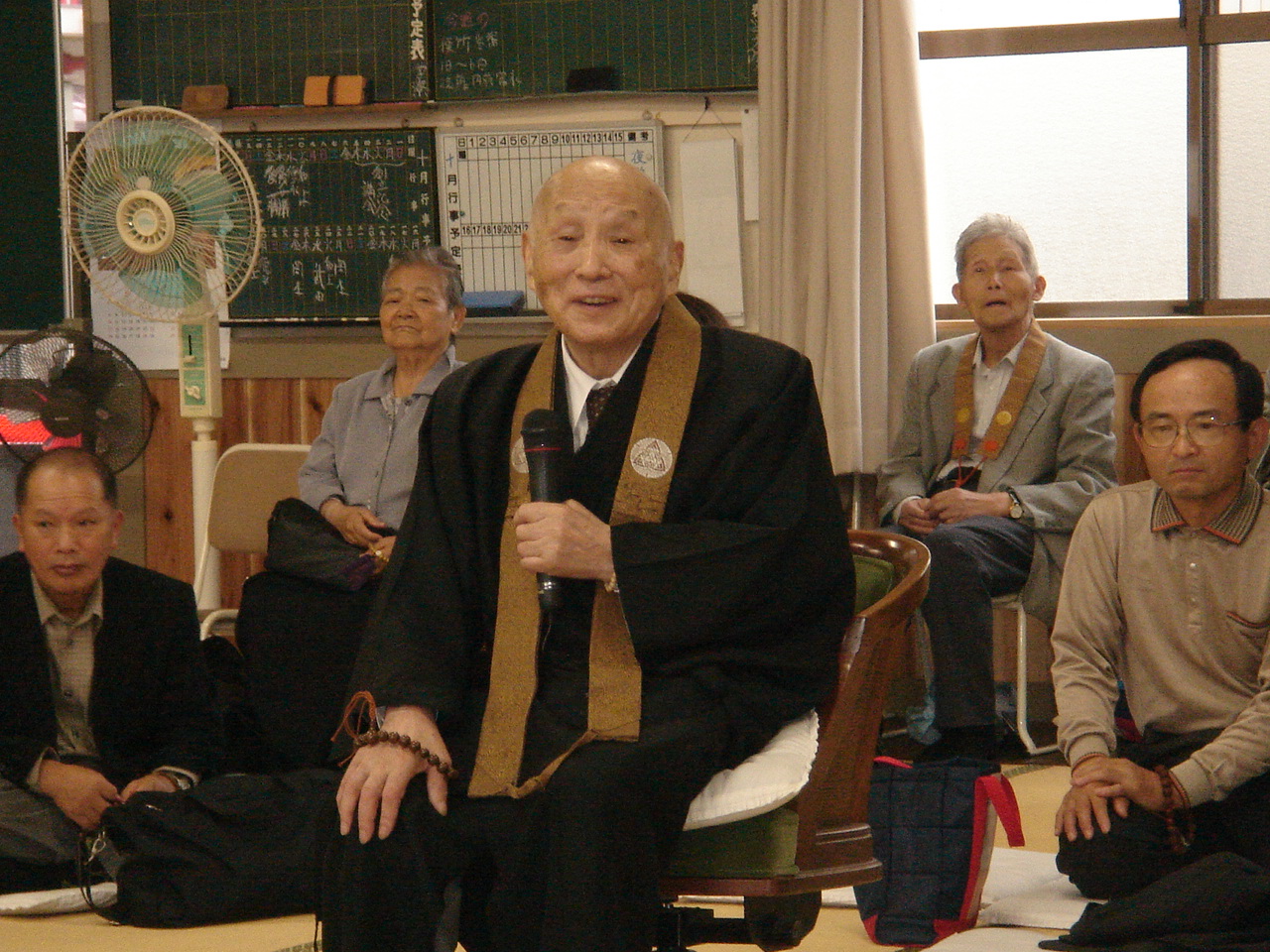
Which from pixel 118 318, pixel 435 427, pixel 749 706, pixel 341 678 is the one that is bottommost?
pixel 341 678

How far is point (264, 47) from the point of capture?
5.19m

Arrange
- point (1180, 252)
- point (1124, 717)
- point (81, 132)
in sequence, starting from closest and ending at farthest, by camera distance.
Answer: point (1124, 717)
point (1180, 252)
point (81, 132)

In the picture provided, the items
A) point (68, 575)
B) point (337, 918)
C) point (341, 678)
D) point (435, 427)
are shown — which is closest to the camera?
point (337, 918)

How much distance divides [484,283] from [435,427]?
2.98 metres

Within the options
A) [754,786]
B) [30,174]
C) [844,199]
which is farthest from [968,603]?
[30,174]

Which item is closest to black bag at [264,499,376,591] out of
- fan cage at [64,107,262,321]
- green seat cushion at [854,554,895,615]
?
fan cage at [64,107,262,321]

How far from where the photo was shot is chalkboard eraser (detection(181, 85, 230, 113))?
5.15 metres

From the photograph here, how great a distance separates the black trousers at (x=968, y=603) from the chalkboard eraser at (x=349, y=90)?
2508 mm

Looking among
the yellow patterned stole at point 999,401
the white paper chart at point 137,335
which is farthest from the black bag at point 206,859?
the white paper chart at point 137,335

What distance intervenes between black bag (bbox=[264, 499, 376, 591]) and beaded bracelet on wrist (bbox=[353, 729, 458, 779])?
6.48 ft

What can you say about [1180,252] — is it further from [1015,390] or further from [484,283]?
[484,283]

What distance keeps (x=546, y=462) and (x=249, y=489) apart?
278cm

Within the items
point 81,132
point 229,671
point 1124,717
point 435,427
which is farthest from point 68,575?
point 81,132

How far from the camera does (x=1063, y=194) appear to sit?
4.88 meters
